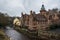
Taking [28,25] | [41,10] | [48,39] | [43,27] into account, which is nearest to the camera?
[48,39]

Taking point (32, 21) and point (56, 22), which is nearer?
point (32, 21)

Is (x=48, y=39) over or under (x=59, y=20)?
under

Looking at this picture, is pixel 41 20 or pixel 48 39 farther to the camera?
pixel 41 20

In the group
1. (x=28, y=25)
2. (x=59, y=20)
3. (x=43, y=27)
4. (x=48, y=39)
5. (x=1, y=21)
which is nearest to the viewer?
(x=48, y=39)

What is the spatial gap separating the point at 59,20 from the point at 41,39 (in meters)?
47.8

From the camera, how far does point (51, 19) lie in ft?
316

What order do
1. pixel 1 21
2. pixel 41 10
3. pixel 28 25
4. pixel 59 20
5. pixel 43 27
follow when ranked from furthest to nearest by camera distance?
pixel 41 10 → pixel 59 20 → pixel 28 25 → pixel 43 27 → pixel 1 21

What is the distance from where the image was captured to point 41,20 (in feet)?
300

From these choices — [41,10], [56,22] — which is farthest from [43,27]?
[41,10]

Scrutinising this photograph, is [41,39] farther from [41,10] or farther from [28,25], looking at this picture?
[41,10]

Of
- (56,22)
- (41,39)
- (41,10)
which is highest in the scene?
(41,10)

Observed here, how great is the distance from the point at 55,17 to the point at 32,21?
17136mm

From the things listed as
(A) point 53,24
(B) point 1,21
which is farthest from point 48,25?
(B) point 1,21

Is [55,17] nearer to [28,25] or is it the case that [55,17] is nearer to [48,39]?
[28,25]
